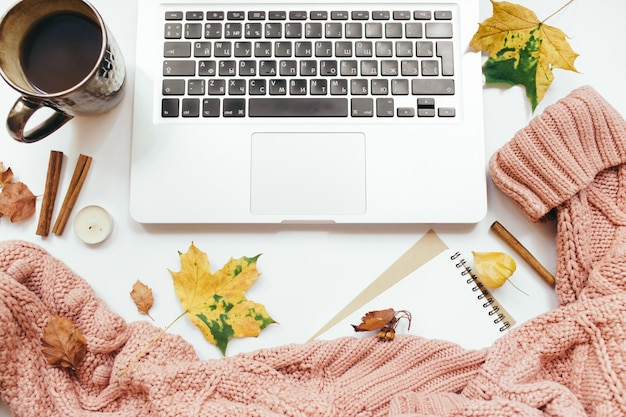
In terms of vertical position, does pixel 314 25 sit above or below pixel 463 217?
above

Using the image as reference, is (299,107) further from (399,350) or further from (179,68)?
(399,350)

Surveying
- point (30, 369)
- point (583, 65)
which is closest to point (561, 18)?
point (583, 65)

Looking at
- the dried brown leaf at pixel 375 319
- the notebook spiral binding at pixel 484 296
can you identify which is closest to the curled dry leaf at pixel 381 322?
the dried brown leaf at pixel 375 319

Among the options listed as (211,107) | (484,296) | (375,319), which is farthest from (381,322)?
(211,107)

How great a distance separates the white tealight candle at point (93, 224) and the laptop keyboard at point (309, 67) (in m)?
0.19

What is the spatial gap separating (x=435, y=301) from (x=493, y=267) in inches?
4.0

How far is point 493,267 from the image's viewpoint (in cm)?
82

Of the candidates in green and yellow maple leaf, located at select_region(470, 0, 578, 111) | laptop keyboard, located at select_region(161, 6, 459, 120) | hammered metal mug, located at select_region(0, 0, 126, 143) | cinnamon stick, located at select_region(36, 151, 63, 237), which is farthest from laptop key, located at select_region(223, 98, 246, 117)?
green and yellow maple leaf, located at select_region(470, 0, 578, 111)

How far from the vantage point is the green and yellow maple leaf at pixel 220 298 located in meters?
0.82

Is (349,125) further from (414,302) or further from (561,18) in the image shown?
(561,18)

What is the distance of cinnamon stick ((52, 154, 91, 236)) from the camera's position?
845mm

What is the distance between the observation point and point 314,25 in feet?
2.73

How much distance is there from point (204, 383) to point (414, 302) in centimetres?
33

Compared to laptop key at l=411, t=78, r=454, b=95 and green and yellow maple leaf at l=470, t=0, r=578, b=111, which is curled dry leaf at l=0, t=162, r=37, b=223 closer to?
laptop key at l=411, t=78, r=454, b=95
